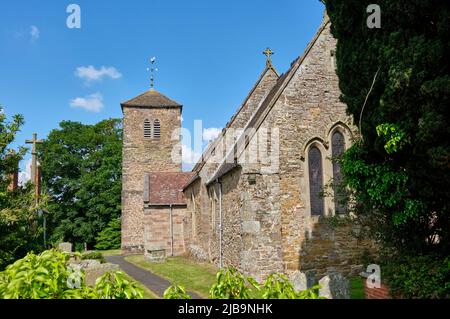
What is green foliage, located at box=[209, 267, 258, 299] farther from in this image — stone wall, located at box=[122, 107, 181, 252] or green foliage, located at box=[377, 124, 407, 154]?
stone wall, located at box=[122, 107, 181, 252]

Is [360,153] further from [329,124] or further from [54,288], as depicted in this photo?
[54,288]

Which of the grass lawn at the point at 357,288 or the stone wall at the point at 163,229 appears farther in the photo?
the stone wall at the point at 163,229

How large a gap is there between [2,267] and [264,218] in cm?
888

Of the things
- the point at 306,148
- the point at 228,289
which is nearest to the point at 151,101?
the point at 306,148

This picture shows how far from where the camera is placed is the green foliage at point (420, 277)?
297 inches

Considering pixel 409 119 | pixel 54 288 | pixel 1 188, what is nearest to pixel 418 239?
pixel 409 119

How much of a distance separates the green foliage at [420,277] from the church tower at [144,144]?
29344 mm

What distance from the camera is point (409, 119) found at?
6.96 metres

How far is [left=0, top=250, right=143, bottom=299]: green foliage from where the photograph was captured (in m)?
2.80

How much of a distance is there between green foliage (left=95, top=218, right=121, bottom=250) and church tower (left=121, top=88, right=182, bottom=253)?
376 inches

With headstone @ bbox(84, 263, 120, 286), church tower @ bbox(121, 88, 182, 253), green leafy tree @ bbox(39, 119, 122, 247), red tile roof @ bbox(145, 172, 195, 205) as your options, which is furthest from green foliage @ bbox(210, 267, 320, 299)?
green leafy tree @ bbox(39, 119, 122, 247)

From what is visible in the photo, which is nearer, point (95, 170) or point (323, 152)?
point (323, 152)

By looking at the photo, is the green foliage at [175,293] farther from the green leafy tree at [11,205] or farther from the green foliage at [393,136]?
the green leafy tree at [11,205]

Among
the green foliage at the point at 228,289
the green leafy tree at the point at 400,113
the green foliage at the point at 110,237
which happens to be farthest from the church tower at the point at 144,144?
the green foliage at the point at 228,289
